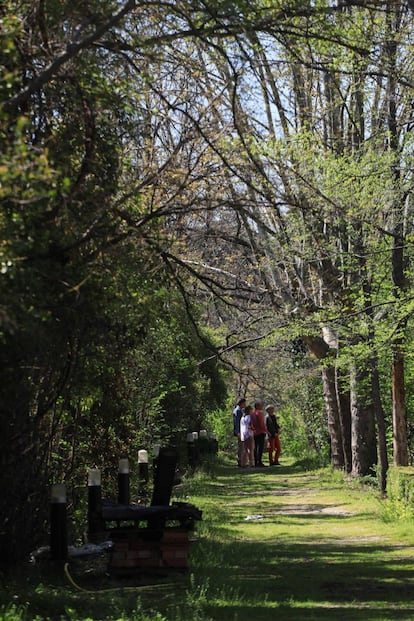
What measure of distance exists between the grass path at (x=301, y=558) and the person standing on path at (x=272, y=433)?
9158mm

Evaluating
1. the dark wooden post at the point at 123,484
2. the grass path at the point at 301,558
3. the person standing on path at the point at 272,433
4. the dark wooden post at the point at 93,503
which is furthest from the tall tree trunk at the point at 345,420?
the dark wooden post at the point at 93,503

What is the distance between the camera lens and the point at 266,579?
35.0ft

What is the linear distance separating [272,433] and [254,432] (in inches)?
70.9

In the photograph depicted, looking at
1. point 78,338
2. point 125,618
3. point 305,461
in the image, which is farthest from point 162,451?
point 305,461

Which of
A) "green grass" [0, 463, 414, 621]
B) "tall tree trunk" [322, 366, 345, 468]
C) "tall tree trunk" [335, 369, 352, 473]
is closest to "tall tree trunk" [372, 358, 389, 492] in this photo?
"green grass" [0, 463, 414, 621]

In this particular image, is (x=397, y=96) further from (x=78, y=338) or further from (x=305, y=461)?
(x=305, y=461)

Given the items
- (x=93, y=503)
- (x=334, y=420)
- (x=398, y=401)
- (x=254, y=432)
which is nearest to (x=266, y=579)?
(x=93, y=503)

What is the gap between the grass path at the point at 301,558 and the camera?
29.7 ft

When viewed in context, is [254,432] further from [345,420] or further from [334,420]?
[345,420]

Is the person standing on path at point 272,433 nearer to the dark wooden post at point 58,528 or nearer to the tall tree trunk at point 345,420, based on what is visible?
the tall tree trunk at point 345,420

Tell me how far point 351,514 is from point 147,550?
7.64 m

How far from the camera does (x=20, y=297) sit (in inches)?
279

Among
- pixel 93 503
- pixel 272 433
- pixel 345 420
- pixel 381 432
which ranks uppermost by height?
pixel 345 420

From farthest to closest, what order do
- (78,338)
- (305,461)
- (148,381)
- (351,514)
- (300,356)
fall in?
(300,356) → (305,461) → (148,381) → (351,514) → (78,338)
